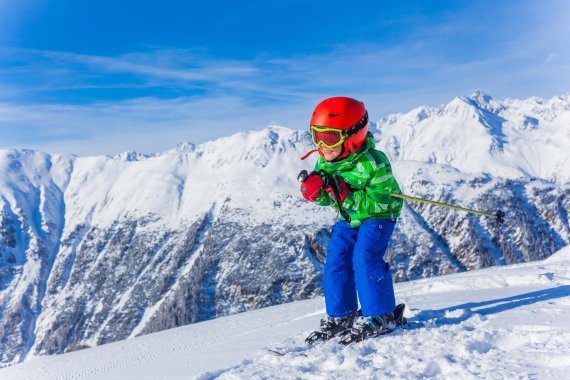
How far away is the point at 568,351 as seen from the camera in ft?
11.0

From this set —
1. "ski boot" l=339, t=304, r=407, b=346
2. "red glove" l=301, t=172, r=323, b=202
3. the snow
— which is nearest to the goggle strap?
"red glove" l=301, t=172, r=323, b=202

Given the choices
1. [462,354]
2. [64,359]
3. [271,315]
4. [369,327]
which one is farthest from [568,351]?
[64,359]

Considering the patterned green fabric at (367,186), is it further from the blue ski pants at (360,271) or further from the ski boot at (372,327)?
the ski boot at (372,327)

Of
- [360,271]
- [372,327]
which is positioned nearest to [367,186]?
[360,271]

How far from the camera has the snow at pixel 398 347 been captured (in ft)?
11.5

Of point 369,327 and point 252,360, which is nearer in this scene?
point 252,360

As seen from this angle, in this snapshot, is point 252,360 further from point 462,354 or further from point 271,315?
point 271,315

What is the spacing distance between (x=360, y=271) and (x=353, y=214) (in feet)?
2.34

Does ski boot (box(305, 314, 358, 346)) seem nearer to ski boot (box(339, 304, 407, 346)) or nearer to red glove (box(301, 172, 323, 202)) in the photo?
ski boot (box(339, 304, 407, 346))

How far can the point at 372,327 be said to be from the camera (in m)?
4.87

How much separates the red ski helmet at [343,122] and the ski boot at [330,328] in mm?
1979

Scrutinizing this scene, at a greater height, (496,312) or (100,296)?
(496,312)

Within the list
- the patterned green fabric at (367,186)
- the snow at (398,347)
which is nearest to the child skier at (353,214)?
the patterned green fabric at (367,186)

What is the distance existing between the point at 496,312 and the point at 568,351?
81.7 inches
